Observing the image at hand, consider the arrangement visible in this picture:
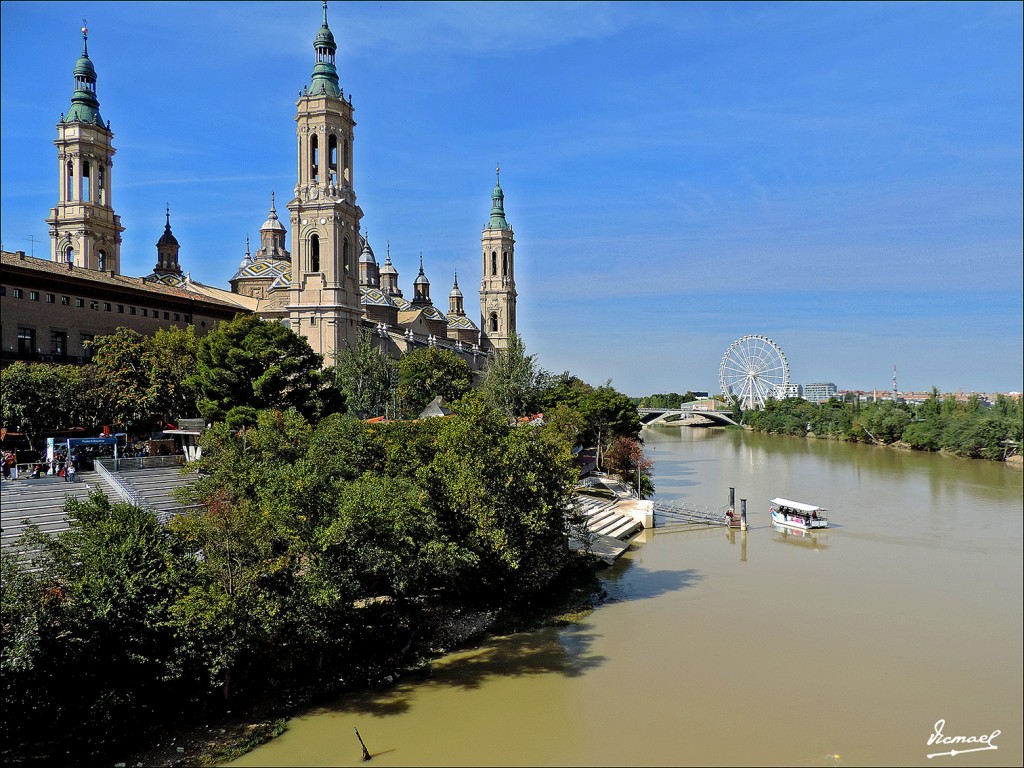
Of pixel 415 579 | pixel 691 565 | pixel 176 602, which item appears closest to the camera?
pixel 176 602

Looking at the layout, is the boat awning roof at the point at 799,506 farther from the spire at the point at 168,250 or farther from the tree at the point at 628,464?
the spire at the point at 168,250

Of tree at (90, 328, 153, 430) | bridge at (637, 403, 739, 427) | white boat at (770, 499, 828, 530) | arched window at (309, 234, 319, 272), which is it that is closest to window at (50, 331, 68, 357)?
tree at (90, 328, 153, 430)

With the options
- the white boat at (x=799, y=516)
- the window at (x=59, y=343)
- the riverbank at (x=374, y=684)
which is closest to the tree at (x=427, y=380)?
the window at (x=59, y=343)

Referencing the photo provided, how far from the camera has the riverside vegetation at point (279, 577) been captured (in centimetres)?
1216

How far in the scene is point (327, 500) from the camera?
15133 millimetres

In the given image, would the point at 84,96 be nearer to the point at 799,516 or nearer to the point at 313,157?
the point at 313,157

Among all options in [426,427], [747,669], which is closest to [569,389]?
[426,427]

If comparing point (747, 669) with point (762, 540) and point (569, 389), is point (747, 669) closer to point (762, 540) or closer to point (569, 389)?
point (762, 540)

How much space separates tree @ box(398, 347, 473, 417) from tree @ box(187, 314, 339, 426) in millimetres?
15441

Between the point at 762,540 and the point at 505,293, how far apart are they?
5859 centimetres

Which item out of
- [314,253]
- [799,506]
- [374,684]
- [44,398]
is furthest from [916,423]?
[44,398]

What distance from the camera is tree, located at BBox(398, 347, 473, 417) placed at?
4647 cm
